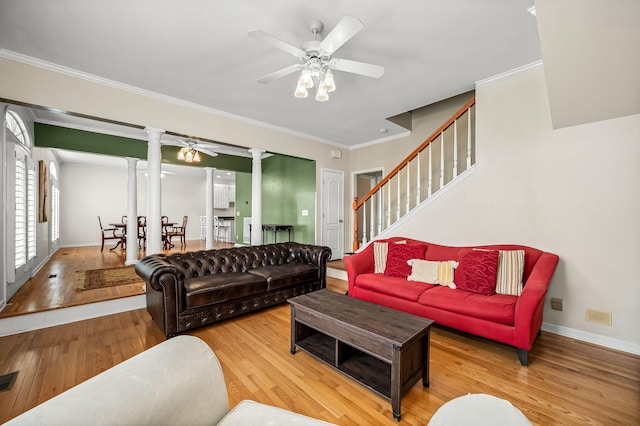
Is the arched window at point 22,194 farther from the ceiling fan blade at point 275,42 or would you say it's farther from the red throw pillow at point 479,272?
the red throw pillow at point 479,272

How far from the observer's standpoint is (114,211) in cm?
920

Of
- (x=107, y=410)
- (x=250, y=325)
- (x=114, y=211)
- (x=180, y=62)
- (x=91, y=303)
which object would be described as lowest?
(x=250, y=325)

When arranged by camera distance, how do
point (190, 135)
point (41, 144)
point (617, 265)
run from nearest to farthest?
point (617, 265), point (190, 135), point (41, 144)

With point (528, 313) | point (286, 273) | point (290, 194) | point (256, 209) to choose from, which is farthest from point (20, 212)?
point (528, 313)

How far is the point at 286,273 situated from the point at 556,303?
3.06 meters

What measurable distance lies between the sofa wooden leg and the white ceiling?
280cm

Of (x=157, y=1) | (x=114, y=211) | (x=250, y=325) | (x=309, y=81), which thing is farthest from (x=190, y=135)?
(x=114, y=211)

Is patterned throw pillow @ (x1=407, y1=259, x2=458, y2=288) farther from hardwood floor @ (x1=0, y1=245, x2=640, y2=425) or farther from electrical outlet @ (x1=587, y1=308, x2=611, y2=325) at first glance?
electrical outlet @ (x1=587, y1=308, x2=611, y2=325)

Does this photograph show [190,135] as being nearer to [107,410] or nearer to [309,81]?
[309,81]

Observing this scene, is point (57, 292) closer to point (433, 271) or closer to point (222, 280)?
point (222, 280)

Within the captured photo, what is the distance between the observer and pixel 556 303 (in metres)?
2.82

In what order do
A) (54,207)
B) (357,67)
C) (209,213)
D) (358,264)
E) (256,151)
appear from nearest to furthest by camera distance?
(357,67), (358,264), (256,151), (54,207), (209,213)

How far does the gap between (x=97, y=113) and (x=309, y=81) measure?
278 centimetres

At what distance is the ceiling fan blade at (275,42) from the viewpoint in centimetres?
188
